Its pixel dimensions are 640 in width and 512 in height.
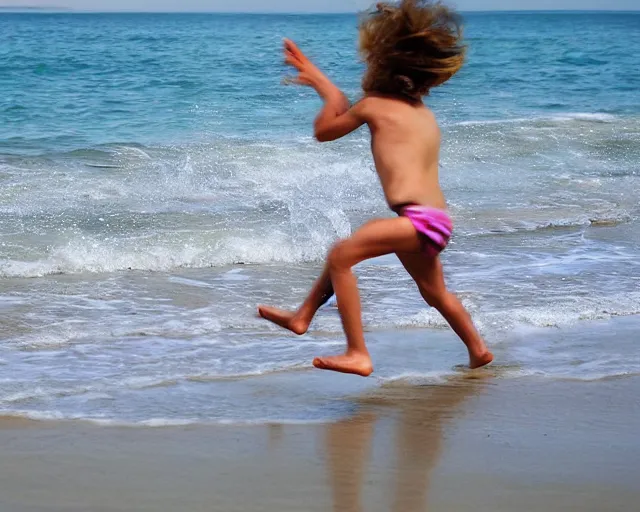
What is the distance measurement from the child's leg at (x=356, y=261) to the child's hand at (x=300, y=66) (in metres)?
0.59

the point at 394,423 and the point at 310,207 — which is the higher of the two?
the point at 394,423

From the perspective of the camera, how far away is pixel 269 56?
27.2 meters

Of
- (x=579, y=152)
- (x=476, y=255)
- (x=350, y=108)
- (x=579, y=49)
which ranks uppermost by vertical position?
(x=350, y=108)

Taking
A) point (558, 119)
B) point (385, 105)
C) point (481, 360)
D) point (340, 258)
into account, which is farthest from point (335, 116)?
point (558, 119)

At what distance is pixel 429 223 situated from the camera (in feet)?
12.8

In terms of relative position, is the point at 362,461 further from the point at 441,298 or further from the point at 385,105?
the point at 385,105

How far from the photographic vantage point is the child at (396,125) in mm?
3869

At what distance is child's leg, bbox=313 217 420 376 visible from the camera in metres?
3.89

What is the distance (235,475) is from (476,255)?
436cm

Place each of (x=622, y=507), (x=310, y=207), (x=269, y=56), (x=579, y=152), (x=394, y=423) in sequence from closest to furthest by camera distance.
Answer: (x=622, y=507)
(x=394, y=423)
(x=310, y=207)
(x=579, y=152)
(x=269, y=56)

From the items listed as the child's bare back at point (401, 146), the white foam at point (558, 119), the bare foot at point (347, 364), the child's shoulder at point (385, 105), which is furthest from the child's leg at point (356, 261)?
the white foam at point (558, 119)

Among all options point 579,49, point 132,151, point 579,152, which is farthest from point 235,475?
point 579,49

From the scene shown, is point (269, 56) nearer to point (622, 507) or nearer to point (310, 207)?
point (310, 207)

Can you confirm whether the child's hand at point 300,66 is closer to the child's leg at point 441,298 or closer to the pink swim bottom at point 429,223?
the pink swim bottom at point 429,223
